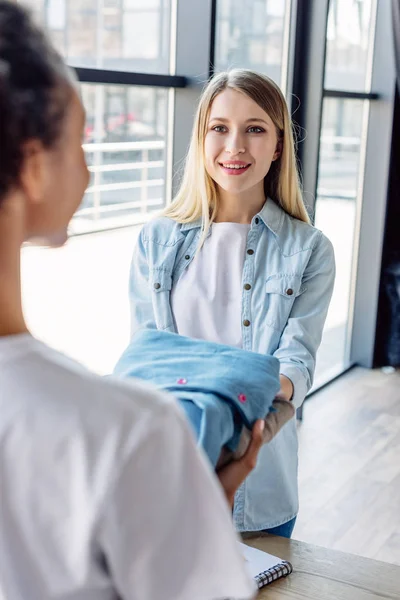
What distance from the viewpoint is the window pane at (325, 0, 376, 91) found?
4168 mm

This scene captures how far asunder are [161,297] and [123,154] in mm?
1110

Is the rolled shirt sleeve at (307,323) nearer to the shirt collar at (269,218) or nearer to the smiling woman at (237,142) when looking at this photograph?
the shirt collar at (269,218)

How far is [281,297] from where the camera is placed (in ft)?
5.24

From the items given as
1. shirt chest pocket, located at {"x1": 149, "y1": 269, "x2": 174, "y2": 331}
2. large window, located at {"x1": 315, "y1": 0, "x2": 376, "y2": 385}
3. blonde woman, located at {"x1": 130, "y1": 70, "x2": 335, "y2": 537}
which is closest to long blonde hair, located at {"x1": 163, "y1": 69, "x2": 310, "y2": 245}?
blonde woman, located at {"x1": 130, "y1": 70, "x2": 335, "y2": 537}

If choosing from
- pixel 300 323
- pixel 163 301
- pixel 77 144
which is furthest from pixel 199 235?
pixel 77 144

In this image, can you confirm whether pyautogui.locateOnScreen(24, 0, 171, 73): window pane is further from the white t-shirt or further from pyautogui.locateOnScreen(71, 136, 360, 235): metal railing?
the white t-shirt

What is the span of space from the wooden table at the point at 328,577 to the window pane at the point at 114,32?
1.42m

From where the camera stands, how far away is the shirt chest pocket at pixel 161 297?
5.17 ft

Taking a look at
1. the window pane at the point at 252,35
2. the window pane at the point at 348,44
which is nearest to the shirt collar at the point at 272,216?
the window pane at the point at 252,35

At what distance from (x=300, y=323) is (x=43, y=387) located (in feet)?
3.47

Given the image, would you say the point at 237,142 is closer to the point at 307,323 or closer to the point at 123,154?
the point at 307,323

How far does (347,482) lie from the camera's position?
333 centimetres

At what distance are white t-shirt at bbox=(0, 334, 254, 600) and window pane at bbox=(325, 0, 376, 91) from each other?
3.74 metres

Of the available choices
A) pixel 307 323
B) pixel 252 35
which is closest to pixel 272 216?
pixel 307 323
